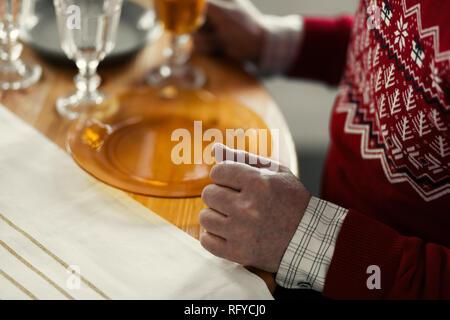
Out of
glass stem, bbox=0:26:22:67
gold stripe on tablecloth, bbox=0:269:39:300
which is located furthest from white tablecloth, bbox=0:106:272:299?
glass stem, bbox=0:26:22:67

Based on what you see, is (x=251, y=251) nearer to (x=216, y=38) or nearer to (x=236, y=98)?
(x=236, y=98)

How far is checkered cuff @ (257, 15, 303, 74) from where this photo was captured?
1.02 meters

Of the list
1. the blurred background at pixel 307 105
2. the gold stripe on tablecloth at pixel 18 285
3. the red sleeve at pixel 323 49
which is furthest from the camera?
the blurred background at pixel 307 105

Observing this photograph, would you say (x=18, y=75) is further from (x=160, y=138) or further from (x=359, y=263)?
(x=359, y=263)

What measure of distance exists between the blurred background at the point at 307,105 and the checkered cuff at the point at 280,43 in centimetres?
60

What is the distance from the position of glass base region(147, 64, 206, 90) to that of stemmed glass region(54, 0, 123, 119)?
98 millimetres

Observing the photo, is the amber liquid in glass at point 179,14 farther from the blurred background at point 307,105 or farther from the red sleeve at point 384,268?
the blurred background at point 307,105

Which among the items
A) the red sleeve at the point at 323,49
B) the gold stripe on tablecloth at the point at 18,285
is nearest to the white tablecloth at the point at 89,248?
the gold stripe on tablecloth at the point at 18,285

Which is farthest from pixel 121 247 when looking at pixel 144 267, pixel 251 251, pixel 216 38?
pixel 216 38

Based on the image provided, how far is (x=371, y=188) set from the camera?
77cm

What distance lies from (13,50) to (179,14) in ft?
0.86

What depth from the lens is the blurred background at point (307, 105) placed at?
179 centimetres

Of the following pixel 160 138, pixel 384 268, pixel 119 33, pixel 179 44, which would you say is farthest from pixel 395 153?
pixel 119 33

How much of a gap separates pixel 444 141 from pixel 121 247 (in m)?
0.39
